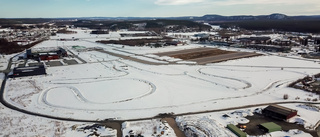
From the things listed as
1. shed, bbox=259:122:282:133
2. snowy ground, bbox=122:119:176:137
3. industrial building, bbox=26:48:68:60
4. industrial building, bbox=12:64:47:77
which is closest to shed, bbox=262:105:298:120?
shed, bbox=259:122:282:133

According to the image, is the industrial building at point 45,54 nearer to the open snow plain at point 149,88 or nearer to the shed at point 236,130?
the open snow plain at point 149,88

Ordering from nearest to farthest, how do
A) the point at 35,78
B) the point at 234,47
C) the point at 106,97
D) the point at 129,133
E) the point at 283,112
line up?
the point at 129,133, the point at 283,112, the point at 106,97, the point at 35,78, the point at 234,47

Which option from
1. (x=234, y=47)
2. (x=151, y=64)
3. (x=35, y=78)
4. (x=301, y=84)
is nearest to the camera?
(x=301, y=84)

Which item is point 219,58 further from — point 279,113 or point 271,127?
point 271,127

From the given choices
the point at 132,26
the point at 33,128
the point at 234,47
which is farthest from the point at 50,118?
the point at 132,26

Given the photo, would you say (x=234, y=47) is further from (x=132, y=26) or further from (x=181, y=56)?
(x=132, y=26)

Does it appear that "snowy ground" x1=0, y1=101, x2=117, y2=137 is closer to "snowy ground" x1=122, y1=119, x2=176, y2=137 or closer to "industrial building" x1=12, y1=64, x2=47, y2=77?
"snowy ground" x1=122, y1=119, x2=176, y2=137

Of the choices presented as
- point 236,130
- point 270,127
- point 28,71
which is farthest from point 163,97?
point 28,71

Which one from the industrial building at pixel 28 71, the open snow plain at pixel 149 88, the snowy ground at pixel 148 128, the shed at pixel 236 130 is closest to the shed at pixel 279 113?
the open snow plain at pixel 149 88

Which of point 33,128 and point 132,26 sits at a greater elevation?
point 132,26
